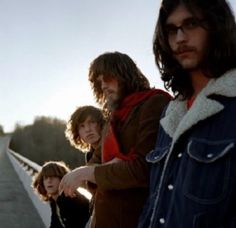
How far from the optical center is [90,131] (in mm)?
4082

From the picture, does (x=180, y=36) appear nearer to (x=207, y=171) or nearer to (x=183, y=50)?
(x=183, y=50)

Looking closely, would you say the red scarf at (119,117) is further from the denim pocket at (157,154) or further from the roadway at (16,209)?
the roadway at (16,209)

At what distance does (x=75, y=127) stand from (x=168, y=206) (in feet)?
7.01

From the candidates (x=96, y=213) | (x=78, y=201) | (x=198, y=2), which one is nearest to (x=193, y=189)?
(x=198, y=2)

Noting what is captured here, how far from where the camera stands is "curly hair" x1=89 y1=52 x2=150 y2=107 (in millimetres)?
2961

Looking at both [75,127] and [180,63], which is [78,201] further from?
[180,63]

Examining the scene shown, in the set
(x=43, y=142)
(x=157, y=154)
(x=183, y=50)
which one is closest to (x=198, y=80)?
(x=183, y=50)

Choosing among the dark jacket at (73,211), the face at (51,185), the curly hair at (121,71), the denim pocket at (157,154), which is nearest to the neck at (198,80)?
the denim pocket at (157,154)

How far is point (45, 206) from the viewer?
9320 millimetres

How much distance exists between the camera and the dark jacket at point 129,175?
2.65 meters

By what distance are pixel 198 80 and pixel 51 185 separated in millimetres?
3371

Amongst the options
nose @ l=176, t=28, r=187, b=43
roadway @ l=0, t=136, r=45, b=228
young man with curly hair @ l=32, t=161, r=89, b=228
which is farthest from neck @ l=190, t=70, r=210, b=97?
roadway @ l=0, t=136, r=45, b=228

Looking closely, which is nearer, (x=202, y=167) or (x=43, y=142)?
(x=202, y=167)

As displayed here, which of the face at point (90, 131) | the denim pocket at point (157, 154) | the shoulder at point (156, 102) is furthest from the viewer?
the face at point (90, 131)
